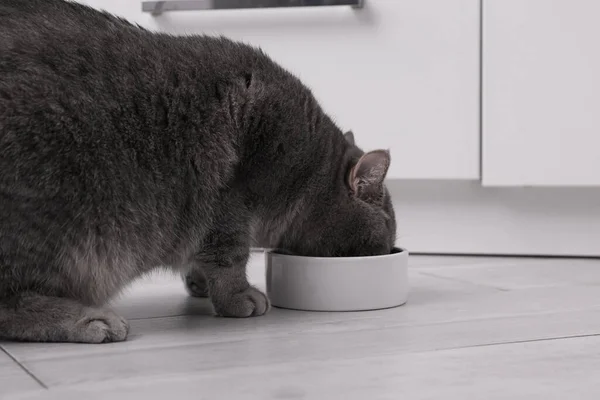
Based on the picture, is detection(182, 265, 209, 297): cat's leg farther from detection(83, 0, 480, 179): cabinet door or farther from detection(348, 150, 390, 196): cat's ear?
detection(83, 0, 480, 179): cabinet door

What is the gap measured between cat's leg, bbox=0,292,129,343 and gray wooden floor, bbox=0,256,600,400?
2 cm

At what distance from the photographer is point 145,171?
1.47 m

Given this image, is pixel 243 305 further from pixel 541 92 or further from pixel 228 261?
pixel 541 92

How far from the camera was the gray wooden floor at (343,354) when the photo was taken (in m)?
1.10

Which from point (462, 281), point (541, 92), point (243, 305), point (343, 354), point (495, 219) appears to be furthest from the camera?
point (495, 219)

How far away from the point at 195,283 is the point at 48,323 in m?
0.52

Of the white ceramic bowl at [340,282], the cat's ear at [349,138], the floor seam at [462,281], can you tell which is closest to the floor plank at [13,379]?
the white ceramic bowl at [340,282]

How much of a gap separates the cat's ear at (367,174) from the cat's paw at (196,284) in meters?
0.39

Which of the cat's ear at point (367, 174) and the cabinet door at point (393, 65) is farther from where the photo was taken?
the cabinet door at point (393, 65)

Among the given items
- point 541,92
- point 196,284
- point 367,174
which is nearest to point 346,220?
point 367,174

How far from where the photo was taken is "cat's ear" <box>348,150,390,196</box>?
1.66m

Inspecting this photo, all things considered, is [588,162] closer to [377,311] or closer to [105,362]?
[377,311]

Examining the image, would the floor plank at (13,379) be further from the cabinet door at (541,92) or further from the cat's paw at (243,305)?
the cabinet door at (541,92)

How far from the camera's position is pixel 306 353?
130 cm
